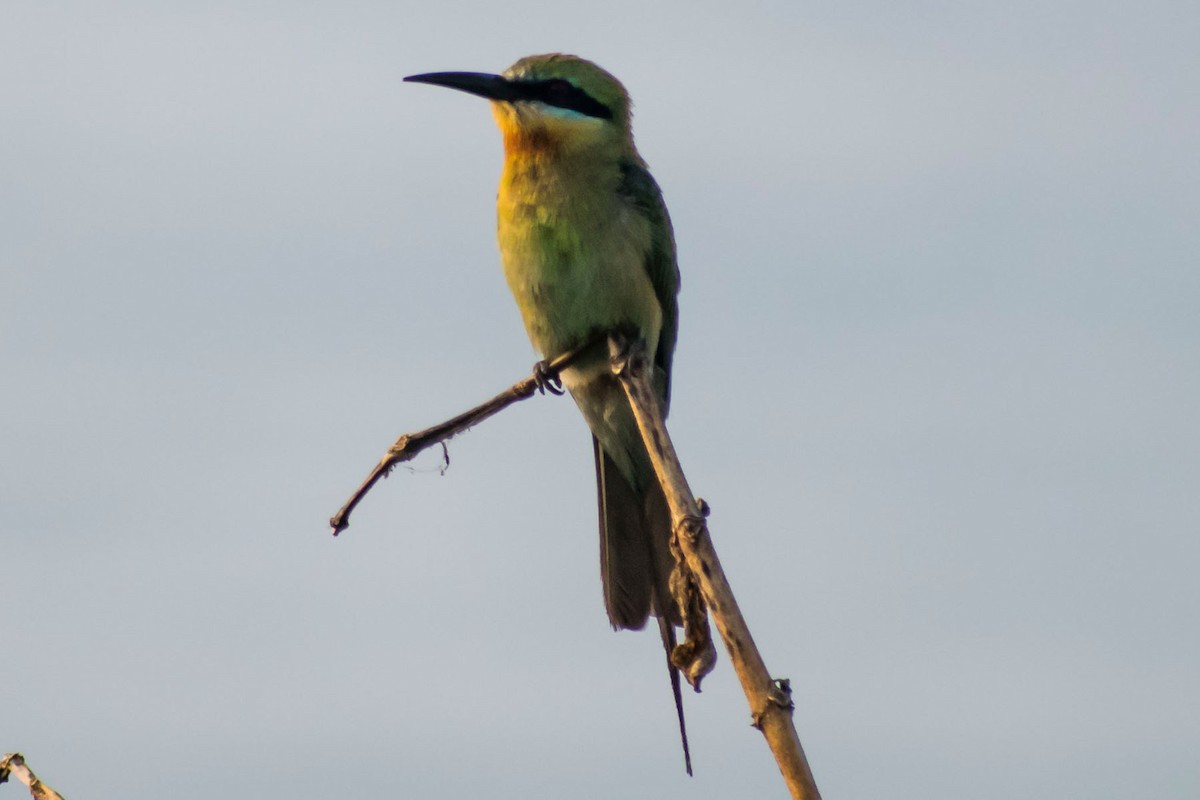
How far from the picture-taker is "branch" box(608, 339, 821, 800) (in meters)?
1.86

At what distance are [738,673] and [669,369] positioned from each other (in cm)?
318

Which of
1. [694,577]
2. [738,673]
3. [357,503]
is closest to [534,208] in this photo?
[357,503]

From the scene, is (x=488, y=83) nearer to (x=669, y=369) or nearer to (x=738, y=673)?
(x=669, y=369)

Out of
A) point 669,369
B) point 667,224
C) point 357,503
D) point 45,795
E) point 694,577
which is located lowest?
point 45,795

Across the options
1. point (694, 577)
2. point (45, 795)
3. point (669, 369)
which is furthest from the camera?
point (669, 369)

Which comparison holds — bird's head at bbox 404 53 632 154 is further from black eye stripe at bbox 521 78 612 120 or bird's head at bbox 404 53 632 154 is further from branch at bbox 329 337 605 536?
branch at bbox 329 337 605 536

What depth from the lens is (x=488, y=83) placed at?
4.99 metres

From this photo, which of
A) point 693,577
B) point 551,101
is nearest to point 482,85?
point 551,101

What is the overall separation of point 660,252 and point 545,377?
2.11 ft

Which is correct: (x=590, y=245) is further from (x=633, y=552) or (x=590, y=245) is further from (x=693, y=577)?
(x=693, y=577)

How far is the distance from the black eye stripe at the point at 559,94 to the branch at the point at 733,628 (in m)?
2.44

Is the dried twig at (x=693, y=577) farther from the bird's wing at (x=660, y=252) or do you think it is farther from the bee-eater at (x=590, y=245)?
the bird's wing at (x=660, y=252)

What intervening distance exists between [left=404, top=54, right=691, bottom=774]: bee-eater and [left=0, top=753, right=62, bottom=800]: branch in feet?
8.07

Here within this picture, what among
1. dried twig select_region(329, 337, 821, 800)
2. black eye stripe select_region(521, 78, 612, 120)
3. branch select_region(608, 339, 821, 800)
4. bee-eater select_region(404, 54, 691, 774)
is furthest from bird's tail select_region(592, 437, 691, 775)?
branch select_region(608, 339, 821, 800)
